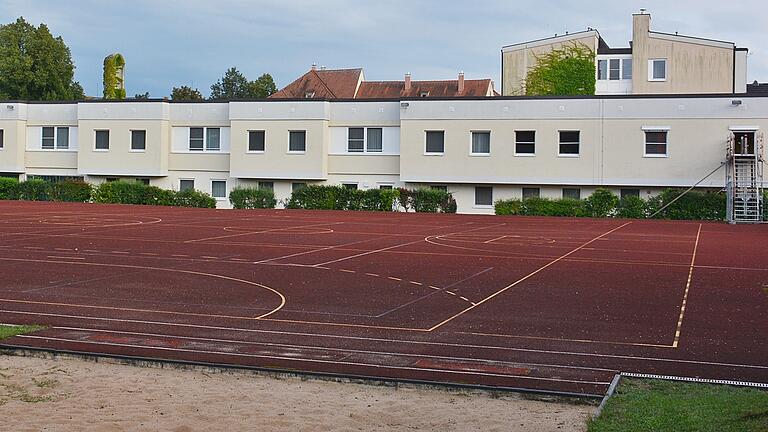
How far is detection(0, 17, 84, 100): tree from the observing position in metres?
81.8

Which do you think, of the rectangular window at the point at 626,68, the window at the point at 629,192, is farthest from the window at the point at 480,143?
the rectangular window at the point at 626,68

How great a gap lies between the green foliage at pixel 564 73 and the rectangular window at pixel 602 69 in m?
1.12

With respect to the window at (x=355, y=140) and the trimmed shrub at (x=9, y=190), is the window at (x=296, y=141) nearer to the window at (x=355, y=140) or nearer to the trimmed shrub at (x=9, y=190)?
the window at (x=355, y=140)

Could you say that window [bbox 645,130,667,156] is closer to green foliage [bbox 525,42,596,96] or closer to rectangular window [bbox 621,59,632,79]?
green foliage [bbox 525,42,596,96]

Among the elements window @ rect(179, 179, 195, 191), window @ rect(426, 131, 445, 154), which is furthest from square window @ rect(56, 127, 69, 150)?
window @ rect(426, 131, 445, 154)

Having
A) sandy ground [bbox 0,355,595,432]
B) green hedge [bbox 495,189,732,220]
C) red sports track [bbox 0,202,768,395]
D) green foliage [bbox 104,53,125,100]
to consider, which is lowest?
sandy ground [bbox 0,355,595,432]

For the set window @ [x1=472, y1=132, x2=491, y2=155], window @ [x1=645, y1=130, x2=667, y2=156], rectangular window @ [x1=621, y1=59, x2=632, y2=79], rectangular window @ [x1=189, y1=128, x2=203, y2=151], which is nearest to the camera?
window @ [x1=645, y1=130, x2=667, y2=156]

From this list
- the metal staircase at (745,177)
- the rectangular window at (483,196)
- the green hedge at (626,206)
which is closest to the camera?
the metal staircase at (745,177)

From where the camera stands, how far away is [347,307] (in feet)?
50.6

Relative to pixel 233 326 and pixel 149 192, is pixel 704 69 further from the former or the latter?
pixel 233 326

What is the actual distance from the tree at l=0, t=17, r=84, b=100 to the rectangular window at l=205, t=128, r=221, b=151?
34735 millimetres

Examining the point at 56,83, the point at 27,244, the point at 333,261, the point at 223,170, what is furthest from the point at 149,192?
the point at 56,83

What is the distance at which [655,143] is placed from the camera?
156ft

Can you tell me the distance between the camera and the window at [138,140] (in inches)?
2185
